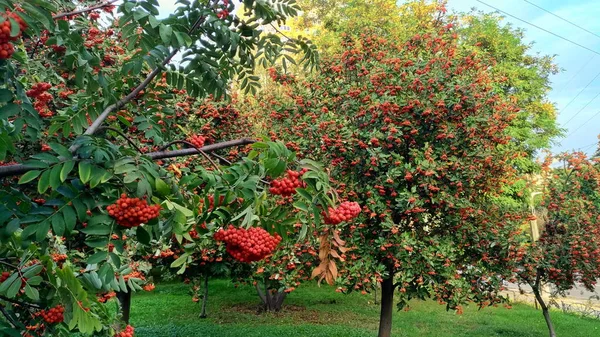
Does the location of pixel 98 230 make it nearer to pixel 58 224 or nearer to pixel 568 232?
pixel 58 224

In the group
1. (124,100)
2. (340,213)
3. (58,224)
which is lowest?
(58,224)

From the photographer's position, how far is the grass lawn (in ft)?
38.6

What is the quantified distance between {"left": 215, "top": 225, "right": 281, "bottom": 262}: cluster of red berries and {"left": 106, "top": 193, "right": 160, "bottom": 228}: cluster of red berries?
39cm

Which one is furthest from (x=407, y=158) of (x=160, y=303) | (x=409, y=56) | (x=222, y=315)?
(x=160, y=303)

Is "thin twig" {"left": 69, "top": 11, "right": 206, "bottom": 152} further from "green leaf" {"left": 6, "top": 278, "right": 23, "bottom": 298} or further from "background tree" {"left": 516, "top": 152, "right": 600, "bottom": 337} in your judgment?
"background tree" {"left": 516, "top": 152, "right": 600, "bottom": 337}

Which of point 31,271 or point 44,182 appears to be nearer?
point 44,182

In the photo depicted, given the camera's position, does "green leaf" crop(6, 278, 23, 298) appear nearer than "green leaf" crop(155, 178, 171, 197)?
No

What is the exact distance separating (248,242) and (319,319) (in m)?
12.5

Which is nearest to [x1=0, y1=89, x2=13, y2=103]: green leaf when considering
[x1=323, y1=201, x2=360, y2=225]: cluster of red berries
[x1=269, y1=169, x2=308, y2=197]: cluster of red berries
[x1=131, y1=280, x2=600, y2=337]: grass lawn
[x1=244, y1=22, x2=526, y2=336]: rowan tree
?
[x1=269, y1=169, x2=308, y2=197]: cluster of red berries

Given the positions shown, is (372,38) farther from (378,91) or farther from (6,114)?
(6,114)

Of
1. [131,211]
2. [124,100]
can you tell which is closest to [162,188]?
[131,211]

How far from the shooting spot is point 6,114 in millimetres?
2209

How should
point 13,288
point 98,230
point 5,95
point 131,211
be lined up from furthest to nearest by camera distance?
point 13,288
point 5,95
point 98,230
point 131,211

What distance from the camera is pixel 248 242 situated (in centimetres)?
224
